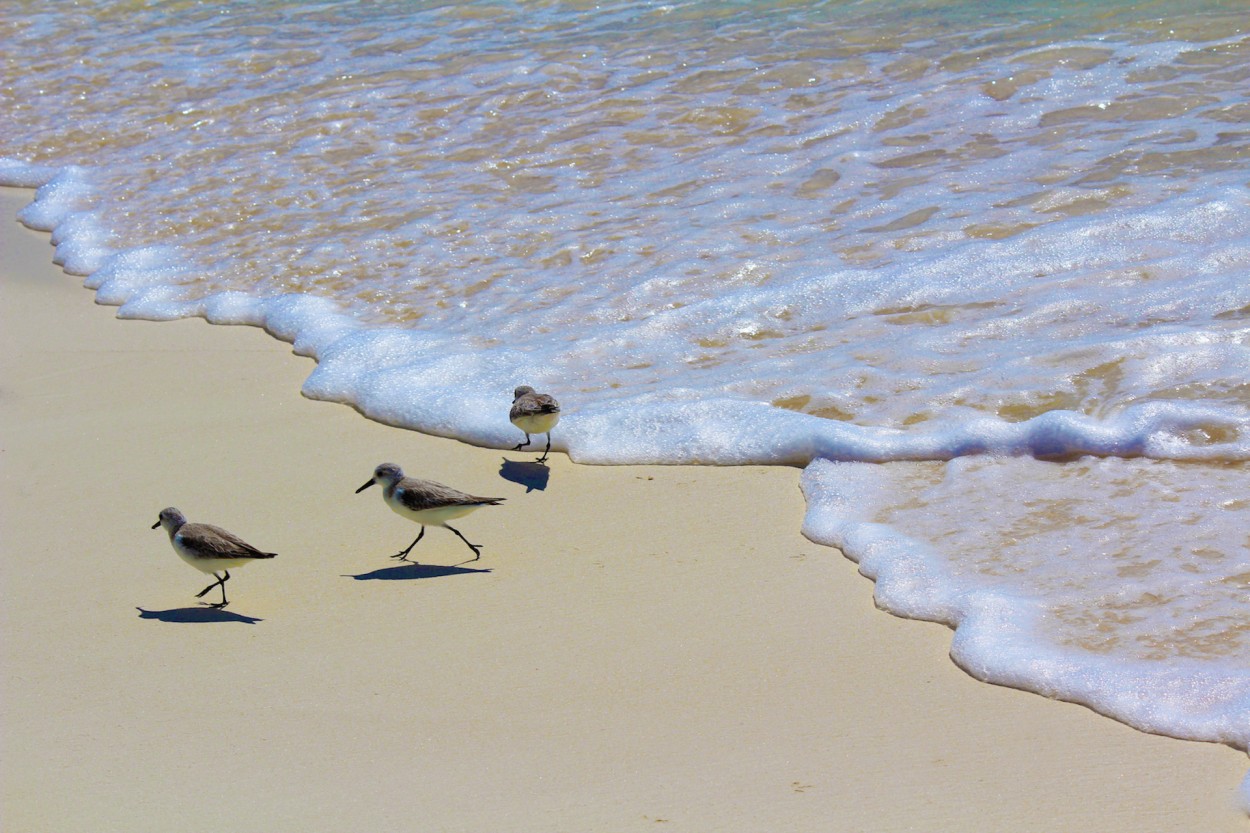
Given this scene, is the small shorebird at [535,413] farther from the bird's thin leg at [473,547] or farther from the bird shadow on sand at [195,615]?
the bird shadow on sand at [195,615]

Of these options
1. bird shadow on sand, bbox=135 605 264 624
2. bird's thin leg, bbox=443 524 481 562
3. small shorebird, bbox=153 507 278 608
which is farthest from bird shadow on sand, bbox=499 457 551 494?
bird shadow on sand, bbox=135 605 264 624

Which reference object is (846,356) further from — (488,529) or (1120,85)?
(1120,85)

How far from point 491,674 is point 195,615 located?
120cm

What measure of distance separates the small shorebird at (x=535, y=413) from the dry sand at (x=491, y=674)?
0.81ft

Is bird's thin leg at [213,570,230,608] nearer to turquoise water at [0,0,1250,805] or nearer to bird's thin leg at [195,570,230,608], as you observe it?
bird's thin leg at [195,570,230,608]

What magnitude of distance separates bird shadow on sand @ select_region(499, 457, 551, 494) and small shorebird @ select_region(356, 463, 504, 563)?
0.59 metres

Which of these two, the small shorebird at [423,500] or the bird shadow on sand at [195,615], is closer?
the bird shadow on sand at [195,615]

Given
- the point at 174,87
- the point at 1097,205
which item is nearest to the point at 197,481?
the point at 1097,205

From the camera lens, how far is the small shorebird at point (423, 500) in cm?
468

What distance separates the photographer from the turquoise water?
4453 millimetres

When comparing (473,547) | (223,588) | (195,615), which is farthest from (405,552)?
(195,615)

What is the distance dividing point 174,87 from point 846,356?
26.7ft

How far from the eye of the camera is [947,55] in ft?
32.8

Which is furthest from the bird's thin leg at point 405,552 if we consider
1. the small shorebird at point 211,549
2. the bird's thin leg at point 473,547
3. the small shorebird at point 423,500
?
the small shorebird at point 211,549
